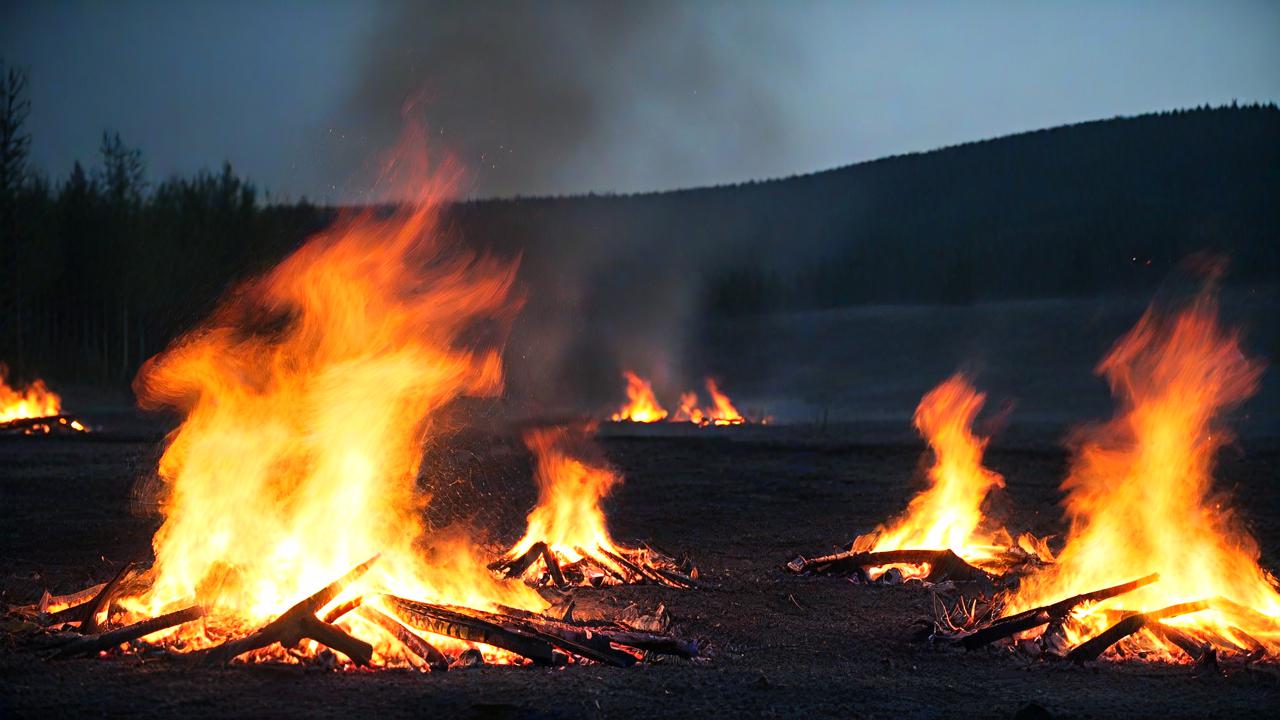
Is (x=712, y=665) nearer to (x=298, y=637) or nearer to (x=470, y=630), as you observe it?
(x=470, y=630)

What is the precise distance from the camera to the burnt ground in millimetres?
5188


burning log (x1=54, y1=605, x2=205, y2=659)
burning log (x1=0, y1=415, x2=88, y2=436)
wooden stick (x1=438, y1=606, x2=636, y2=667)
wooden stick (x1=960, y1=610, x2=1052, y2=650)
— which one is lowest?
burning log (x1=54, y1=605, x2=205, y2=659)

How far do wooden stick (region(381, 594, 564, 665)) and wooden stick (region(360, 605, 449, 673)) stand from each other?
0.08 metres

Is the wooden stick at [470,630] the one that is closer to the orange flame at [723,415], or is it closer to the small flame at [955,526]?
the small flame at [955,526]

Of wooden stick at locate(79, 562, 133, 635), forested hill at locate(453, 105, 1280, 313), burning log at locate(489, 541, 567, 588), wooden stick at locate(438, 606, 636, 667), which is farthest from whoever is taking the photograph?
forested hill at locate(453, 105, 1280, 313)

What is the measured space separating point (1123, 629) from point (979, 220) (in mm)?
94003

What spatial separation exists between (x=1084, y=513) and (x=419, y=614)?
419 inches

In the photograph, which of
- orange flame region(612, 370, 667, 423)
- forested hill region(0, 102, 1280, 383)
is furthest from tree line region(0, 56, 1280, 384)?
orange flame region(612, 370, 667, 423)

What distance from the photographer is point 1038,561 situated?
984 cm

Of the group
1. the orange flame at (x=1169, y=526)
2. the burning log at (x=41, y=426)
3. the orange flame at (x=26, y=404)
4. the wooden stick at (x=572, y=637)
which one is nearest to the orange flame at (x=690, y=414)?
the burning log at (x=41, y=426)

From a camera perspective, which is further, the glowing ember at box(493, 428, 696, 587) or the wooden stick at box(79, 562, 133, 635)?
the glowing ember at box(493, 428, 696, 587)

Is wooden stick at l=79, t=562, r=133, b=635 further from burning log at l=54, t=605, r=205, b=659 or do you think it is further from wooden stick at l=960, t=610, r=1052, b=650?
wooden stick at l=960, t=610, r=1052, b=650

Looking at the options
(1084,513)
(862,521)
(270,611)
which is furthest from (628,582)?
(1084,513)

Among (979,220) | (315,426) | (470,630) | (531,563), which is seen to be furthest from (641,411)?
(979,220)
